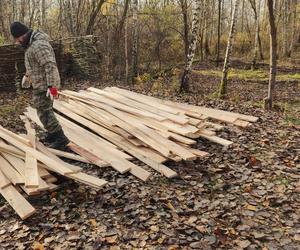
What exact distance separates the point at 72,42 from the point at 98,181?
37.2 feet

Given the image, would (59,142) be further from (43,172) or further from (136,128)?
(136,128)

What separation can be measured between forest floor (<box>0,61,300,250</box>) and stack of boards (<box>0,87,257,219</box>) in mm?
224

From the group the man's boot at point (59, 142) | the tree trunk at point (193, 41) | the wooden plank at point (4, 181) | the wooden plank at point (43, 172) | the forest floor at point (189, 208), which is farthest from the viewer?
the tree trunk at point (193, 41)

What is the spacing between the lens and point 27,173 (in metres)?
5.09

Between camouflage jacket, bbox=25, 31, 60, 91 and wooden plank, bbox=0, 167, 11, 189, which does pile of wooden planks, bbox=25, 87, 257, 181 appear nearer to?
camouflage jacket, bbox=25, 31, 60, 91

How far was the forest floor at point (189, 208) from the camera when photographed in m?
4.26

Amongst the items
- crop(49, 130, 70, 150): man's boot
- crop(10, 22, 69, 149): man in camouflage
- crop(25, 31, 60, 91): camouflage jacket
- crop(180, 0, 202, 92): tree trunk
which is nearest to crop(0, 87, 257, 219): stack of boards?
crop(49, 130, 70, 150): man's boot

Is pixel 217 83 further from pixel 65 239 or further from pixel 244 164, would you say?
pixel 65 239

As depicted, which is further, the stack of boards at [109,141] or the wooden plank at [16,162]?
the wooden plank at [16,162]

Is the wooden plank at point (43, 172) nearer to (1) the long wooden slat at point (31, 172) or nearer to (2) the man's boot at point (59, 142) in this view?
(1) the long wooden slat at point (31, 172)

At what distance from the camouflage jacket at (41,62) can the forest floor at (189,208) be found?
5.39 feet

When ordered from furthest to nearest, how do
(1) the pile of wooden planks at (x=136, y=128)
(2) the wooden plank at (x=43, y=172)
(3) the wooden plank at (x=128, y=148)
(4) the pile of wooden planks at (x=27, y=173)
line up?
1. (1) the pile of wooden planks at (x=136, y=128)
2. (3) the wooden plank at (x=128, y=148)
3. (2) the wooden plank at (x=43, y=172)
4. (4) the pile of wooden planks at (x=27, y=173)

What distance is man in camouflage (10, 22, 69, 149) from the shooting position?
20.1 ft

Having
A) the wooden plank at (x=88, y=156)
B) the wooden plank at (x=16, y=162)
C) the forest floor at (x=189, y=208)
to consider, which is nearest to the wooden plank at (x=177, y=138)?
the forest floor at (x=189, y=208)
